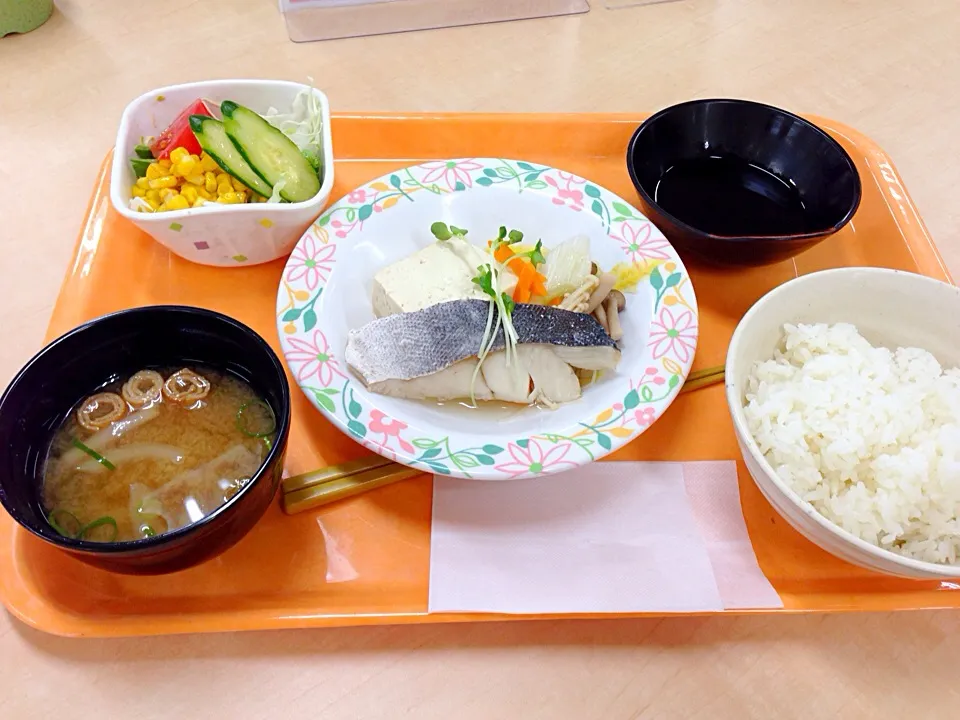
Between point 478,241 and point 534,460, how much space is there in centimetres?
68

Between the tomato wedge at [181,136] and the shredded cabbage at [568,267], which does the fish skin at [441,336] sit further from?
the tomato wedge at [181,136]

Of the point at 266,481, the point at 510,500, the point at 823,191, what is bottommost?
the point at 510,500

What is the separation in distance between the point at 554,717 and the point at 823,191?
4.50 feet

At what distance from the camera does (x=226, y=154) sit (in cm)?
155

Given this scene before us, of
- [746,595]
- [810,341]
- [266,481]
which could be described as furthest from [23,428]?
[810,341]

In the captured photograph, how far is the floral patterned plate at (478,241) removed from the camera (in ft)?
4.14

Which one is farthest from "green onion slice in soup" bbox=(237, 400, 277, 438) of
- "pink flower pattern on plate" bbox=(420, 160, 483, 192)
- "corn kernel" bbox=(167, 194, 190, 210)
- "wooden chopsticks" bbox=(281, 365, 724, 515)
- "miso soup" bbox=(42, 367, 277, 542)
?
"pink flower pattern on plate" bbox=(420, 160, 483, 192)

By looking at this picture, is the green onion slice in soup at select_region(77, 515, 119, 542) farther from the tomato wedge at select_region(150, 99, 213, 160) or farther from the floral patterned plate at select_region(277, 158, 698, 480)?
the tomato wedge at select_region(150, 99, 213, 160)

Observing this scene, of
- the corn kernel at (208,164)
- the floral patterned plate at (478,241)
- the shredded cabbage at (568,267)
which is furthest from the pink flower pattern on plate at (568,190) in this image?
the corn kernel at (208,164)

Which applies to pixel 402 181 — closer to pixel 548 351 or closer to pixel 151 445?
pixel 548 351

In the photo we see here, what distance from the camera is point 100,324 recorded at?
123 cm

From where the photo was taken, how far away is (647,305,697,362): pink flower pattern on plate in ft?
Result: 4.68

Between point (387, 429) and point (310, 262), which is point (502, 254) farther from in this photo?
point (387, 429)

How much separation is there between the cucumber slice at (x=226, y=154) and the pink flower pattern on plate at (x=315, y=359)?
1.31ft
